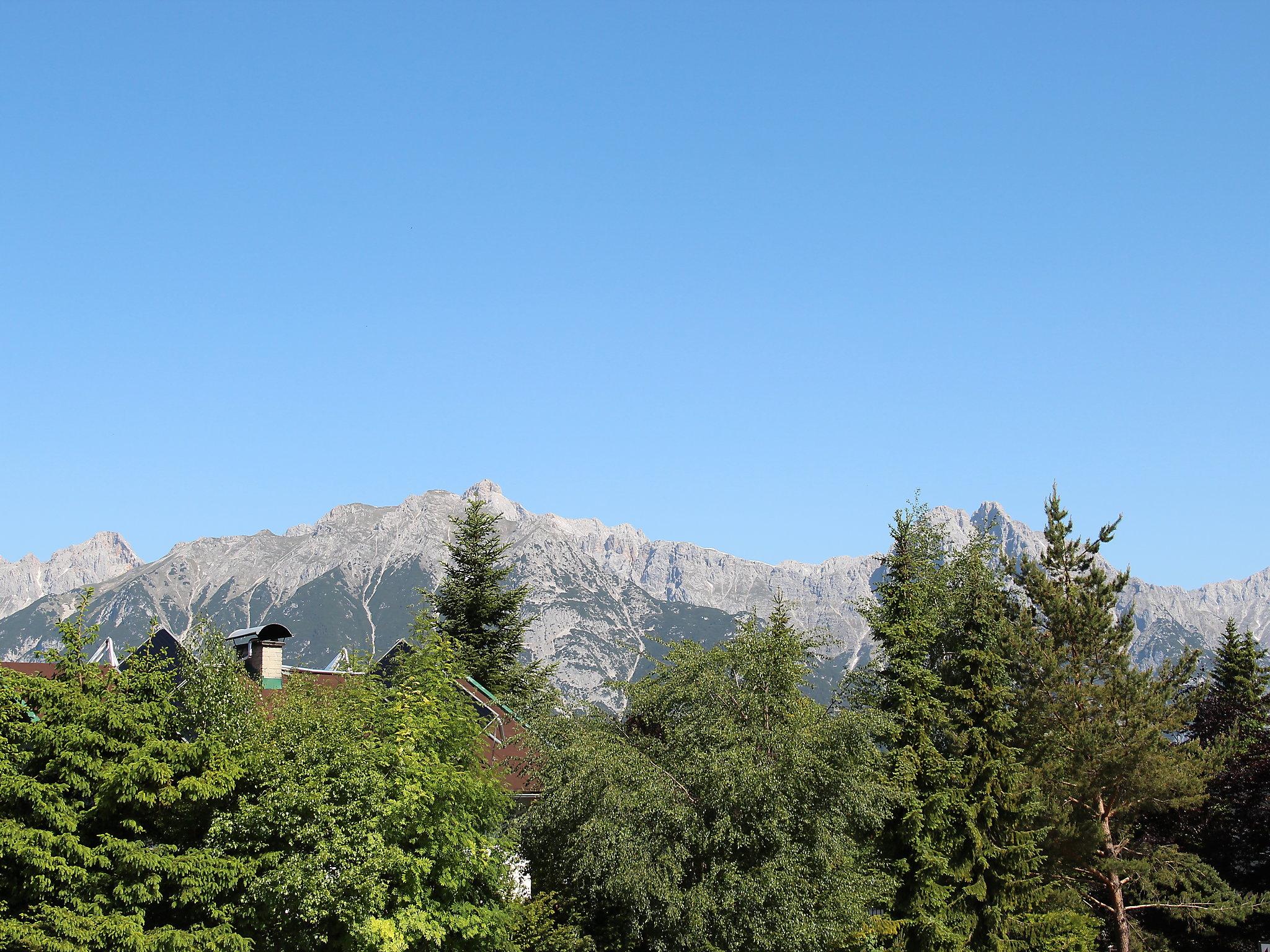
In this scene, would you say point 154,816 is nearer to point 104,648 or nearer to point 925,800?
point 104,648

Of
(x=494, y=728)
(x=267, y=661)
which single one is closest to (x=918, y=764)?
(x=494, y=728)

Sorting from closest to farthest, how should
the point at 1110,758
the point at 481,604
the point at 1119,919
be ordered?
the point at 1110,758, the point at 1119,919, the point at 481,604

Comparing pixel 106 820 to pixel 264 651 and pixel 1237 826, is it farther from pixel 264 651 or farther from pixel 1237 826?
pixel 1237 826

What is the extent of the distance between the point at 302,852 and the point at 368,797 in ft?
6.54

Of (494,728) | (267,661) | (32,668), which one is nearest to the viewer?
(32,668)

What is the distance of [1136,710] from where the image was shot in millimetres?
44438

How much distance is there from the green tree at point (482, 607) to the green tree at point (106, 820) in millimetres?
33650

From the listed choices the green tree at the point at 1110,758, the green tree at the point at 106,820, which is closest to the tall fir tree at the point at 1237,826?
the green tree at the point at 1110,758

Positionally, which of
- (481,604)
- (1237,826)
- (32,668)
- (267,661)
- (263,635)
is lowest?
(1237,826)

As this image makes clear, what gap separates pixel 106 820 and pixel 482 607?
123ft

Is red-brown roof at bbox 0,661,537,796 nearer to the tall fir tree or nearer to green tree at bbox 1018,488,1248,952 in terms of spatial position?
green tree at bbox 1018,488,1248,952

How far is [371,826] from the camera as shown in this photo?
28.0 meters

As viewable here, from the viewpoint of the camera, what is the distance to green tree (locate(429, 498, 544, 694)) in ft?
209

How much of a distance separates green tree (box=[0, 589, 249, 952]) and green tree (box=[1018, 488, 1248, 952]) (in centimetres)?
2970
